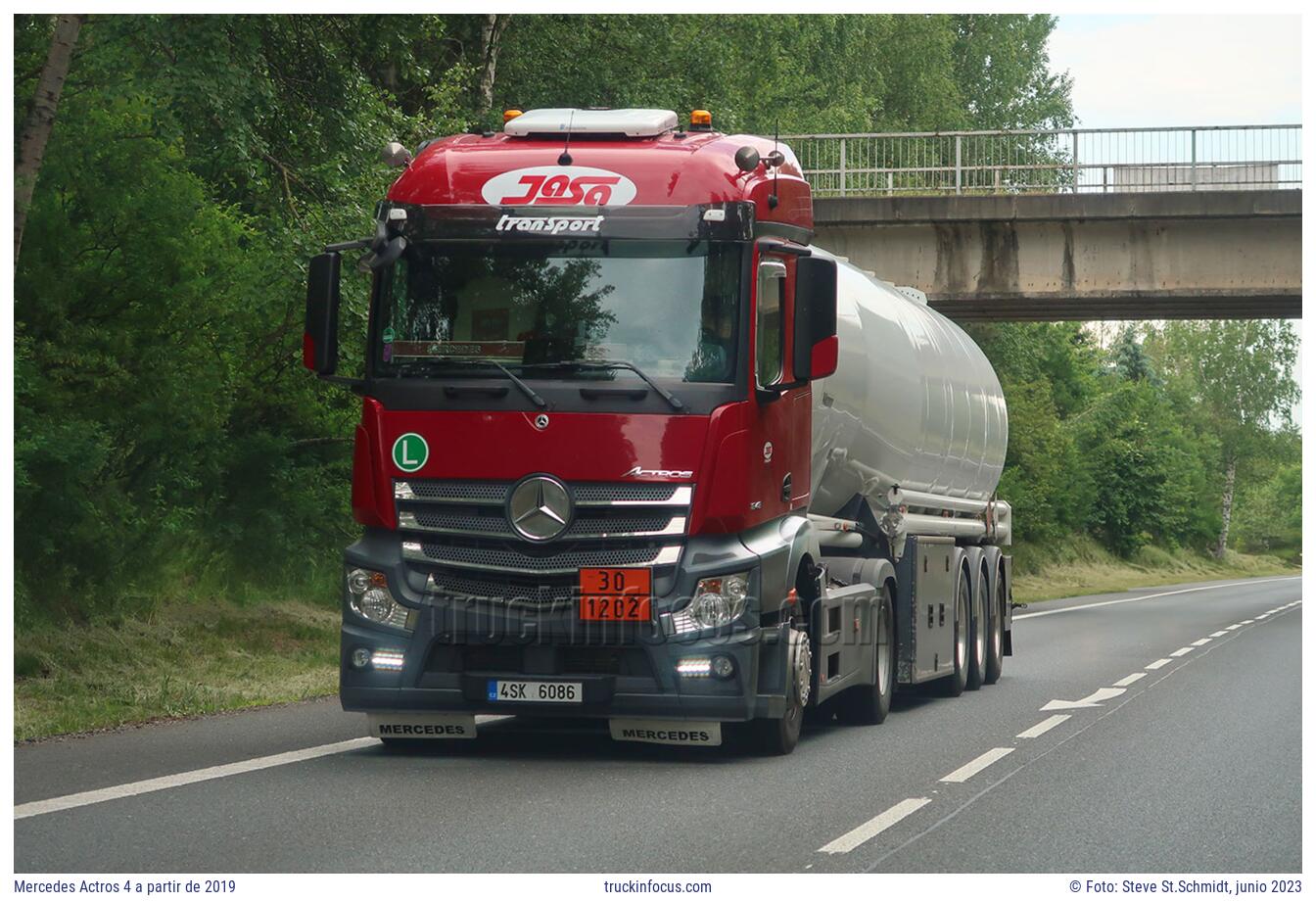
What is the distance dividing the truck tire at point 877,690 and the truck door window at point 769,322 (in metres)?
3.53

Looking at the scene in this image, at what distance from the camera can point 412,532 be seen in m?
11.0

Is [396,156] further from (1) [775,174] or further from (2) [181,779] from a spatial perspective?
(2) [181,779]

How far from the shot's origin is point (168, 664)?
1628 centimetres

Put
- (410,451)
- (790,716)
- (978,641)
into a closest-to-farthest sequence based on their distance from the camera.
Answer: (410,451), (790,716), (978,641)

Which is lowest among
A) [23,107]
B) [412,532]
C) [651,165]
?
[412,532]

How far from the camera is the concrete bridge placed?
32.5 meters

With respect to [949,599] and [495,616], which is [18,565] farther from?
[949,599]

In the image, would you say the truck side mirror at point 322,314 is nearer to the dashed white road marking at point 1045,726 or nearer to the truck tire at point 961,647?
the dashed white road marking at point 1045,726

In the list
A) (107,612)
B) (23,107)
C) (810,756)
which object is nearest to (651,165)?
(810,756)

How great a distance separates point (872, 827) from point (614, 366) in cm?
317

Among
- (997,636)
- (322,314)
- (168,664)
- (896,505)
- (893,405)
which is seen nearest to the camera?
(322,314)

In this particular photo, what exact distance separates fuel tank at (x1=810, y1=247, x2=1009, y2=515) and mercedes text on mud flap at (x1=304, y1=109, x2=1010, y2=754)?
1.44m

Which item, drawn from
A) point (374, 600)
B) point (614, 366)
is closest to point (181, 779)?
point (374, 600)

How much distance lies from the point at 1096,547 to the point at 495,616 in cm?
6154
